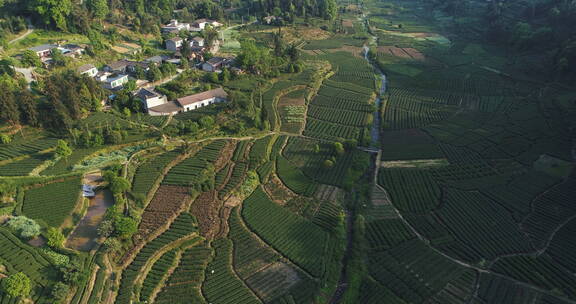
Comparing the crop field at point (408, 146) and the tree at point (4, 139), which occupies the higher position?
the tree at point (4, 139)

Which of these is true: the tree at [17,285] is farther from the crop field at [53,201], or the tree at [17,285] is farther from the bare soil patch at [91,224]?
the crop field at [53,201]

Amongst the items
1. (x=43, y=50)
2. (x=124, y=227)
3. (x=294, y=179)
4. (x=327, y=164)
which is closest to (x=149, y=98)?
(x=43, y=50)

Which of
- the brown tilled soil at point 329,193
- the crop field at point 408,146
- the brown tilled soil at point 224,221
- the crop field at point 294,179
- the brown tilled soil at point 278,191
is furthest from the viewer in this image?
the crop field at point 408,146

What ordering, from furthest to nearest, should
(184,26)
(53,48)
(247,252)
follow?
(184,26), (53,48), (247,252)

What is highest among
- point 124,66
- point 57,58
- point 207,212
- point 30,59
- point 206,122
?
point 30,59

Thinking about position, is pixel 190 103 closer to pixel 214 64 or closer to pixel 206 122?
pixel 206 122

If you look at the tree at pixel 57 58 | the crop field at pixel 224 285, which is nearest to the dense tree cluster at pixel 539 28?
the crop field at pixel 224 285
